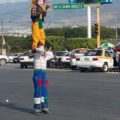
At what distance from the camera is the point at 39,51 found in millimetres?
11734

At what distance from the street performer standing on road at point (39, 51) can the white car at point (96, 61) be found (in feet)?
78.2

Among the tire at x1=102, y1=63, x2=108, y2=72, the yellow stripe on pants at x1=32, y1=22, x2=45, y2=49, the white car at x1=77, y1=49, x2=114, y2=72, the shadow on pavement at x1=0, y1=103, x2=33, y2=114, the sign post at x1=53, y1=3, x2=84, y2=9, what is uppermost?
the sign post at x1=53, y1=3, x2=84, y2=9

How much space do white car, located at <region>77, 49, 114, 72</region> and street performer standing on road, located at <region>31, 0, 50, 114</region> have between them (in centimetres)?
2384

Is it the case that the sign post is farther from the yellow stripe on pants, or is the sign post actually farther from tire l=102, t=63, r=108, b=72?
the yellow stripe on pants

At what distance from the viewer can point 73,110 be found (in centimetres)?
1252

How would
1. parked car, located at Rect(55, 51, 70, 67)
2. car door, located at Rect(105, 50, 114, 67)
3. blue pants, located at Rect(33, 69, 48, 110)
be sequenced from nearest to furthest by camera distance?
blue pants, located at Rect(33, 69, 48, 110) → car door, located at Rect(105, 50, 114, 67) → parked car, located at Rect(55, 51, 70, 67)

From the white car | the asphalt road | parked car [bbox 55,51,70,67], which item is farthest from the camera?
parked car [bbox 55,51,70,67]

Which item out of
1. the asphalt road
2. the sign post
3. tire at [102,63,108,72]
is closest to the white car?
tire at [102,63,108,72]

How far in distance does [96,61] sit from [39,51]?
2412 cm

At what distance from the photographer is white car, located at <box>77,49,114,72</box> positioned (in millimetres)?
35656

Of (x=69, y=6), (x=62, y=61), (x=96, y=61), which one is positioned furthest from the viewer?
(x=69, y=6)

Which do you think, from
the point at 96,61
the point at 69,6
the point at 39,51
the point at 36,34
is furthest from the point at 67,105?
the point at 69,6

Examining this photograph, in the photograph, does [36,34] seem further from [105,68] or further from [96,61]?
[105,68]

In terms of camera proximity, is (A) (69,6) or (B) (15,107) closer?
(B) (15,107)
